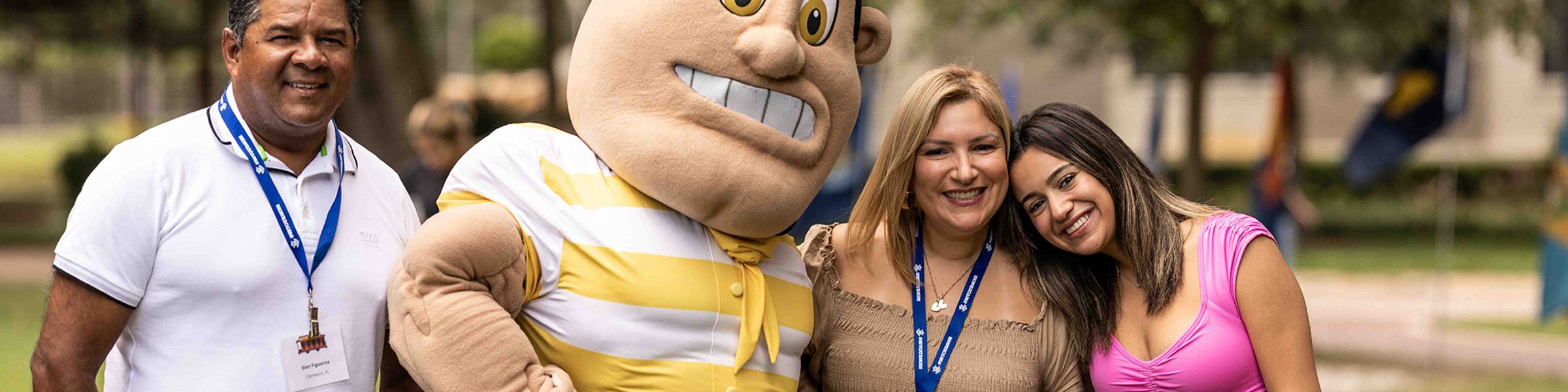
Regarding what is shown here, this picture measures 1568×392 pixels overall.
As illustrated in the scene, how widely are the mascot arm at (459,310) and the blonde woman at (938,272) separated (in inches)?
40.4

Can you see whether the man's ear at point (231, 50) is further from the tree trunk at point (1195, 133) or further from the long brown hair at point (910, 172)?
the tree trunk at point (1195, 133)

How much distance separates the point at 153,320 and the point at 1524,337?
467 inches

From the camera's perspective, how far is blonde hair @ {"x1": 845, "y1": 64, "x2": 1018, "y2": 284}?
362 centimetres

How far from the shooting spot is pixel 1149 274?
3.65m

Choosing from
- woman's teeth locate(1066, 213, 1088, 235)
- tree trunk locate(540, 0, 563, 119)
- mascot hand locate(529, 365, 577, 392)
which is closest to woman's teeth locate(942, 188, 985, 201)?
woman's teeth locate(1066, 213, 1088, 235)

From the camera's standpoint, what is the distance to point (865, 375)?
3.68m

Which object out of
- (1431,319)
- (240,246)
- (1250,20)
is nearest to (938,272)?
A: (240,246)

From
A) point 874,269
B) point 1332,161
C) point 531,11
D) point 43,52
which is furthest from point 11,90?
point 874,269

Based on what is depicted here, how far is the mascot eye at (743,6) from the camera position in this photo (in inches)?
123

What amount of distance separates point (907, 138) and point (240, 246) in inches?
63.8

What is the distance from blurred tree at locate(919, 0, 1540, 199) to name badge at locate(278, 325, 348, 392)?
5.45 m

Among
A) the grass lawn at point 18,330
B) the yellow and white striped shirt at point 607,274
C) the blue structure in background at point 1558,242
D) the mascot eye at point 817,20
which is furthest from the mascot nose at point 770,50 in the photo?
the blue structure in background at point 1558,242

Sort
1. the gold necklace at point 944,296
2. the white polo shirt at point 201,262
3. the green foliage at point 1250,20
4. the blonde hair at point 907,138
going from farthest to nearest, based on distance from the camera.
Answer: the green foliage at point 1250,20, the gold necklace at point 944,296, the blonde hair at point 907,138, the white polo shirt at point 201,262

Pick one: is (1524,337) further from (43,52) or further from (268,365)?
(43,52)
